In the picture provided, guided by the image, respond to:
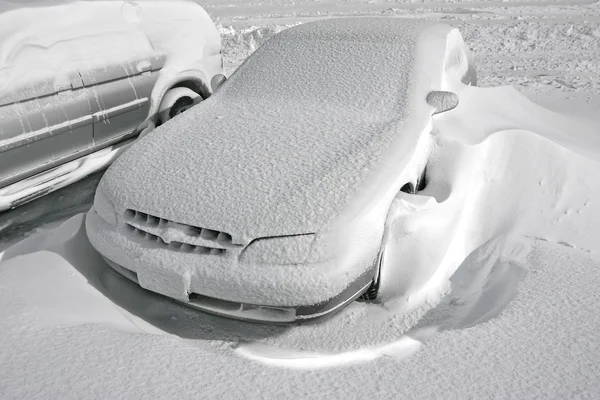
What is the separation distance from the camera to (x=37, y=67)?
11.9 feet

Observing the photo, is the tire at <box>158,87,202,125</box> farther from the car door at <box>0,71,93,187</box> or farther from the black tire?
the car door at <box>0,71,93,187</box>

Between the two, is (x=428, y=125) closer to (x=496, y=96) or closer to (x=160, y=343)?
(x=496, y=96)

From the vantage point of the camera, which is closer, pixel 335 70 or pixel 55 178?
pixel 335 70

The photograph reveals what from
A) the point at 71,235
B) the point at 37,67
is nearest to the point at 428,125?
the point at 71,235

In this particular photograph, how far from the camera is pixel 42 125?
366 centimetres

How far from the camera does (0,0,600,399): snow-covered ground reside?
2102 mm

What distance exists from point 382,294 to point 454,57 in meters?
2.11

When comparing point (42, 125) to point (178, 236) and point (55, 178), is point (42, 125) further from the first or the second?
point (178, 236)

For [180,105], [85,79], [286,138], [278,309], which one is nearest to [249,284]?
[278,309]

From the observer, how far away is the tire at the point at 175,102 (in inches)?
185

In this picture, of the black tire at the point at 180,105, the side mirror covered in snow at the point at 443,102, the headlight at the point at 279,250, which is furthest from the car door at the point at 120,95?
the side mirror covered in snow at the point at 443,102

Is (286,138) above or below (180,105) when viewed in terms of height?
above

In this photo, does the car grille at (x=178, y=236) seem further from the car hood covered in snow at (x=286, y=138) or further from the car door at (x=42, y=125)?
the car door at (x=42, y=125)

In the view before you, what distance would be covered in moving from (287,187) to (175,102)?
8.59 feet
